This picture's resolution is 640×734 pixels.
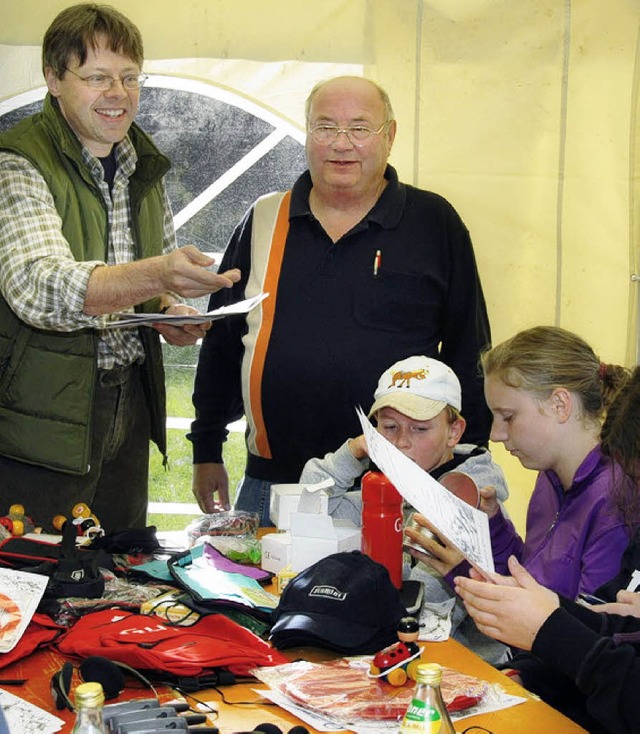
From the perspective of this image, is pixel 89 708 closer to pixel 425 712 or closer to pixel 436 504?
pixel 425 712

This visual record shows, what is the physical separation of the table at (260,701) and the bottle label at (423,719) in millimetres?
381

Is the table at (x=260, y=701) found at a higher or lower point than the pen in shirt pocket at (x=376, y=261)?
lower

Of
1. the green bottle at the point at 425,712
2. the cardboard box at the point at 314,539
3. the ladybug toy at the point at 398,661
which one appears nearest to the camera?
the green bottle at the point at 425,712

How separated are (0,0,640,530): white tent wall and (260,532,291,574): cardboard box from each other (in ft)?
5.27

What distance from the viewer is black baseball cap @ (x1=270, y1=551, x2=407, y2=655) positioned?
1975 mm

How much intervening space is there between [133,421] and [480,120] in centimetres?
160

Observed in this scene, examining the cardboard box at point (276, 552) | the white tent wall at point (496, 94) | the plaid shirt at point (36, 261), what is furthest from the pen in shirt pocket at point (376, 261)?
the cardboard box at point (276, 552)

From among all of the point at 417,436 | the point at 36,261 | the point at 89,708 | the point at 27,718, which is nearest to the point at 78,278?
the point at 36,261

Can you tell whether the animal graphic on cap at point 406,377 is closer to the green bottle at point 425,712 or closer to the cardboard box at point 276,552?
the cardboard box at point 276,552

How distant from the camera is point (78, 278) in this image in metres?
2.74

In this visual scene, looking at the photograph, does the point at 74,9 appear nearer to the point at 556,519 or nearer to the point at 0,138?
the point at 0,138

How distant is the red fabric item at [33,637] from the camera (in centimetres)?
190

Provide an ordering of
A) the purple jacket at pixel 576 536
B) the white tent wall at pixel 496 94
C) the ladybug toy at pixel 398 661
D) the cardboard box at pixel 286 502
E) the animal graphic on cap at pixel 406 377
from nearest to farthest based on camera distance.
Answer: the ladybug toy at pixel 398 661
the purple jacket at pixel 576 536
the cardboard box at pixel 286 502
the animal graphic on cap at pixel 406 377
the white tent wall at pixel 496 94

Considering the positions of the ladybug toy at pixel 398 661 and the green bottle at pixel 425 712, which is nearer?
the green bottle at pixel 425 712
